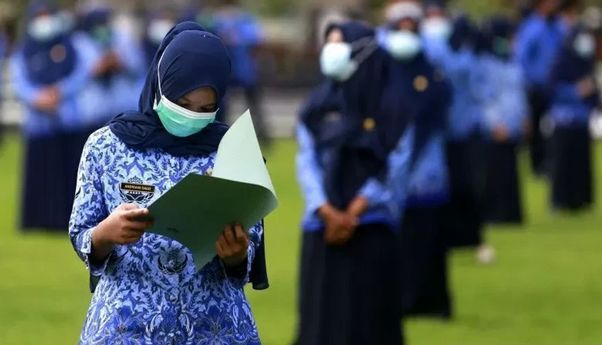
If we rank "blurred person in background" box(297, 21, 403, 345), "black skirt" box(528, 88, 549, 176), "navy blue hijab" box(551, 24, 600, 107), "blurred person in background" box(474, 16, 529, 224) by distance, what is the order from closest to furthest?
"blurred person in background" box(297, 21, 403, 345), "blurred person in background" box(474, 16, 529, 224), "navy blue hijab" box(551, 24, 600, 107), "black skirt" box(528, 88, 549, 176)

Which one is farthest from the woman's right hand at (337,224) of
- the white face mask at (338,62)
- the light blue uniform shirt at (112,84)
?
the light blue uniform shirt at (112,84)

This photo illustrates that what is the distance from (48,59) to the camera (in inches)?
600

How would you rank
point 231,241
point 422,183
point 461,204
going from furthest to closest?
1. point 461,204
2. point 422,183
3. point 231,241

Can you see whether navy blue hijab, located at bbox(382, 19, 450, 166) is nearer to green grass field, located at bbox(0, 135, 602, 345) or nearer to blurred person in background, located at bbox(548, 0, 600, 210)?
green grass field, located at bbox(0, 135, 602, 345)

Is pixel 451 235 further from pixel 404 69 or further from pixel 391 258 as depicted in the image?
pixel 391 258

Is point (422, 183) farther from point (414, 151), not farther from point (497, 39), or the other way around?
point (497, 39)

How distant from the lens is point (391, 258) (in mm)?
8039

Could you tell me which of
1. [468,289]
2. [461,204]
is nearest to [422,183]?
[468,289]

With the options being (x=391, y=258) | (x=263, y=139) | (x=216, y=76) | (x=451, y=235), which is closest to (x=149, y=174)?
(x=216, y=76)

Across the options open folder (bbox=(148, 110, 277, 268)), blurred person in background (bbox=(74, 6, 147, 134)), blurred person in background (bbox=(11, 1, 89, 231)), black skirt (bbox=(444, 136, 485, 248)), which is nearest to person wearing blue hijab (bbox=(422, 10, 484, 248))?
black skirt (bbox=(444, 136, 485, 248))

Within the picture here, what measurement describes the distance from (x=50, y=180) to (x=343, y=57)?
824 cm

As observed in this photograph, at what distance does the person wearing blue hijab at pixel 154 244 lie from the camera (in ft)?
15.9

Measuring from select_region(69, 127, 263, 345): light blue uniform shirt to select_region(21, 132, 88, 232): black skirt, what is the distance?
10935 millimetres

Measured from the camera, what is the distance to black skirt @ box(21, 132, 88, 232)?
15742 millimetres
